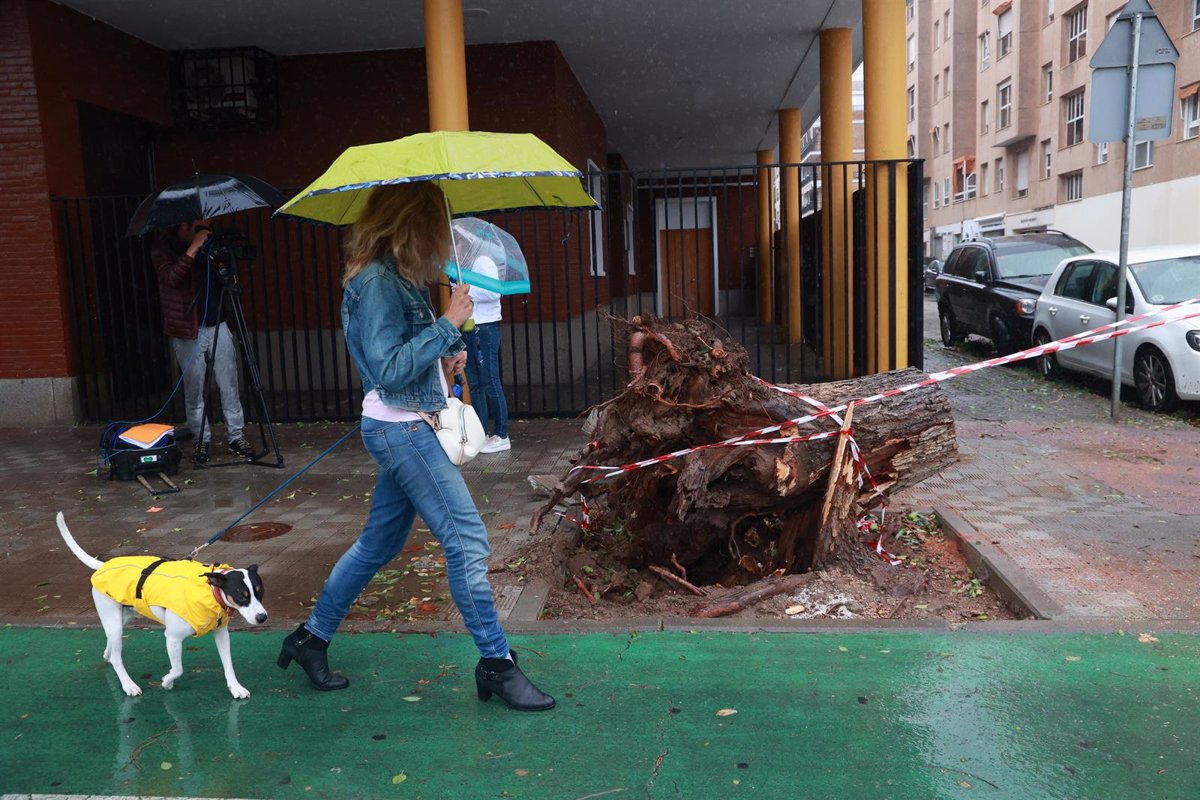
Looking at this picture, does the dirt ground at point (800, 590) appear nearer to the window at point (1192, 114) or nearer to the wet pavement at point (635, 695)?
the wet pavement at point (635, 695)

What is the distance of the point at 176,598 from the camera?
3568 mm

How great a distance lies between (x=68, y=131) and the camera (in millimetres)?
10281

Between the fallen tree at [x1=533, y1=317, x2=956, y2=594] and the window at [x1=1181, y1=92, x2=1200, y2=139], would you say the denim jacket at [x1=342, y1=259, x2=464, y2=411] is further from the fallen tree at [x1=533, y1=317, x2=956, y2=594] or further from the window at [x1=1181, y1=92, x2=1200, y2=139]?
the window at [x1=1181, y1=92, x2=1200, y2=139]

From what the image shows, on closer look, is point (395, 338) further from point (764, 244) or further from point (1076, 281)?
point (764, 244)

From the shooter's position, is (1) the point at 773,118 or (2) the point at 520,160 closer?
(2) the point at 520,160

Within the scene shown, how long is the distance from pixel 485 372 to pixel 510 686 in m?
4.79

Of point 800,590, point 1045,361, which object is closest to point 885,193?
point 1045,361

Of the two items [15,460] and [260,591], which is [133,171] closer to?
[15,460]

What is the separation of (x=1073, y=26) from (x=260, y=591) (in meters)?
42.8

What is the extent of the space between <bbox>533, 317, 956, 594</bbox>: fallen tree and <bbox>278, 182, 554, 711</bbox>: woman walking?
1529mm

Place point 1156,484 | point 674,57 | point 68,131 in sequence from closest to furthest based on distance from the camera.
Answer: point 1156,484, point 68,131, point 674,57

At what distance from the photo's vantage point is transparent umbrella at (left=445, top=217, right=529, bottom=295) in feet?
20.7

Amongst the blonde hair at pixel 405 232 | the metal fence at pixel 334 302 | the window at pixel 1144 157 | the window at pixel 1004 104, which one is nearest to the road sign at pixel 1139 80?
the metal fence at pixel 334 302

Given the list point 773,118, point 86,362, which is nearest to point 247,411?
point 86,362
